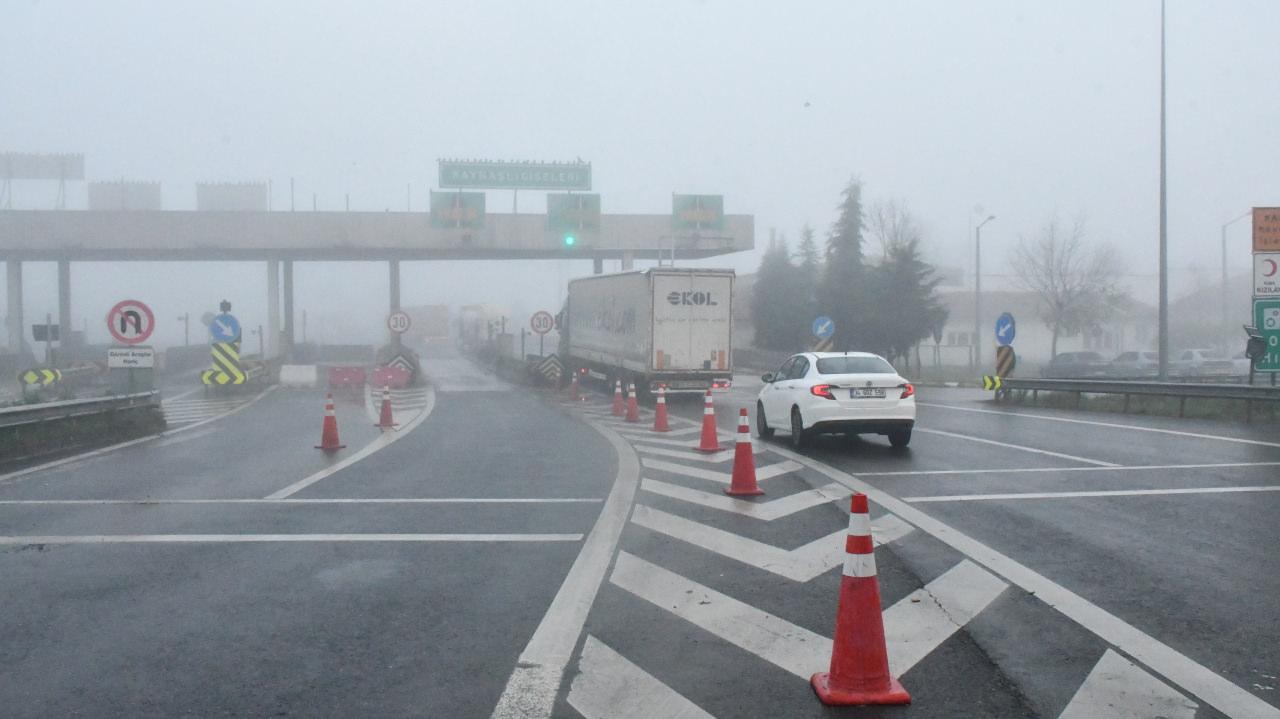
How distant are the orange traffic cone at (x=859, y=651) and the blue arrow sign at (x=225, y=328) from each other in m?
23.6

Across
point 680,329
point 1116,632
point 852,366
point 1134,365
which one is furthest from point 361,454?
point 1134,365

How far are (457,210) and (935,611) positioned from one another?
43.5 metres

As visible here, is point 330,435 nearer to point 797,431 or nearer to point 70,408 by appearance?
point 70,408

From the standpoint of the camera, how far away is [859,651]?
5406 mm

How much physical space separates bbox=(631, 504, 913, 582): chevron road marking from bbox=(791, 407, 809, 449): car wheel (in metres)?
5.85

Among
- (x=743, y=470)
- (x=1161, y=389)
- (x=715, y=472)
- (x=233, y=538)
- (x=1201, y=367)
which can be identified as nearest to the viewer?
(x=233, y=538)

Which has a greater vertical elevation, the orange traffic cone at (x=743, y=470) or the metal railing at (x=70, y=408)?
the metal railing at (x=70, y=408)

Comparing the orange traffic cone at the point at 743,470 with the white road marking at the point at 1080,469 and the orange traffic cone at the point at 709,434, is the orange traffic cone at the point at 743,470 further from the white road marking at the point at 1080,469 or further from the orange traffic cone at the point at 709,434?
the orange traffic cone at the point at 709,434

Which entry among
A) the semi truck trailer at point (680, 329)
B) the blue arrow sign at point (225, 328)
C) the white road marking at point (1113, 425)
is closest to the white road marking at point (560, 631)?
the white road marking at point (1113, 425)

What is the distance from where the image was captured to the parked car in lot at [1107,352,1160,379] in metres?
46.2

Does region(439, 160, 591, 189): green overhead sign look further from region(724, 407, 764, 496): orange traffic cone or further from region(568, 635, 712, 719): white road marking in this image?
region(568, 635, 712, 719): white road marking

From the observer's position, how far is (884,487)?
1248 cm

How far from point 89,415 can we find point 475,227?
3111cm

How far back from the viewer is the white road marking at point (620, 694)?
5203mm
